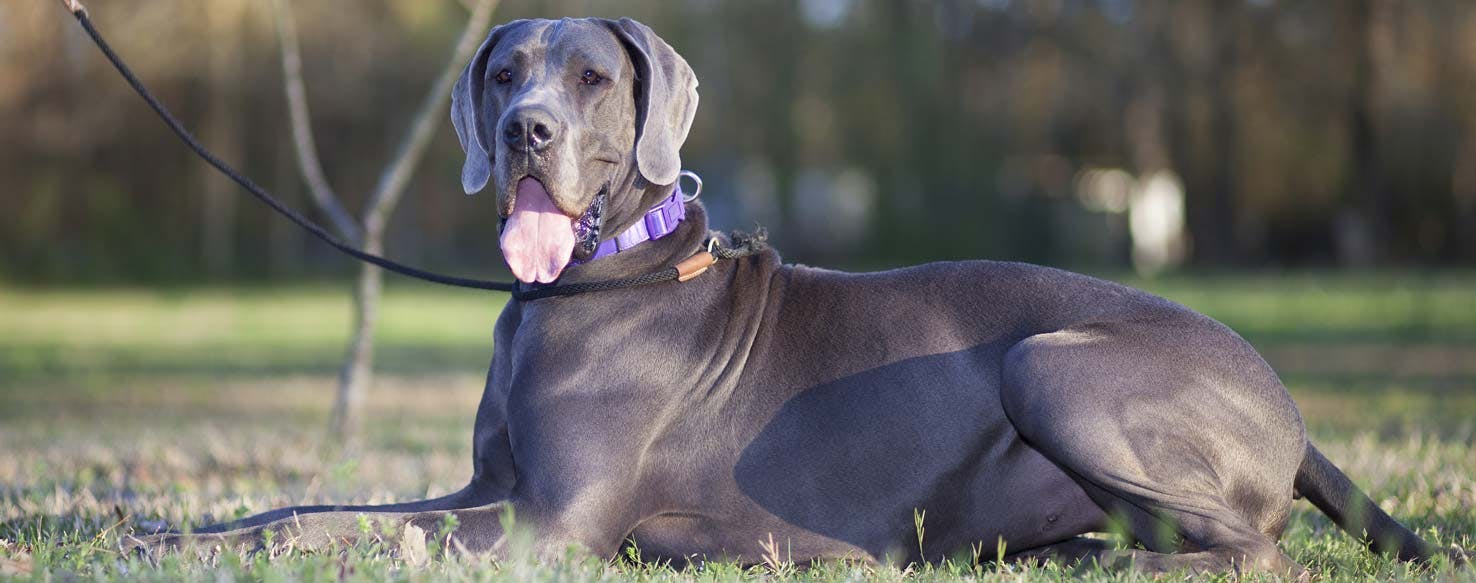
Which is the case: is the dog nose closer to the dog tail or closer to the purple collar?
the purple collar

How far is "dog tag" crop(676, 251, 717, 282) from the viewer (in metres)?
4.04

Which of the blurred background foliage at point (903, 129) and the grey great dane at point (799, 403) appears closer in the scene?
the grey great dane at point (799, 403)

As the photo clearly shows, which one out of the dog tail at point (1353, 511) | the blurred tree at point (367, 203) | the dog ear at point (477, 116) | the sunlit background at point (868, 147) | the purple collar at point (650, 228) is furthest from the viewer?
the sunlit background at point (868, 147)

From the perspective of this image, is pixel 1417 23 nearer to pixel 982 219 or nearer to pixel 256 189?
pixel 982 219

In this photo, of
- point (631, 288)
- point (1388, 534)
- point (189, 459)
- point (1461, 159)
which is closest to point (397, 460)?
point (189, 459)

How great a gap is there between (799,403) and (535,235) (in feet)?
3.01

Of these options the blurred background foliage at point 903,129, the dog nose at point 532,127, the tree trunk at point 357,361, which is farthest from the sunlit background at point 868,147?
the dog nose at point 532,127

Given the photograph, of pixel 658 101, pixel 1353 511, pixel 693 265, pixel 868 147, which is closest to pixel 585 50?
pixel 658 101

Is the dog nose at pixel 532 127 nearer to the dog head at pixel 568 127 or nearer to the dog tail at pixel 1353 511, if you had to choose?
the dog head at pixel 568 127

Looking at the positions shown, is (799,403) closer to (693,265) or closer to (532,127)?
(693,265)

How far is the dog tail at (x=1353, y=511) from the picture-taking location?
3967mm

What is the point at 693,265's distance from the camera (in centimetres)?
405

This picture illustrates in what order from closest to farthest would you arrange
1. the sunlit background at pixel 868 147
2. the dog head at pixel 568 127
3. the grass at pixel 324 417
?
the grass at pixel 324 417 < the dog head at pixel 568 127 < the sunlit background at pixel 868 147

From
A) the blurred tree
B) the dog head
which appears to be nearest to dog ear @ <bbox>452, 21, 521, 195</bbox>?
the dog head
